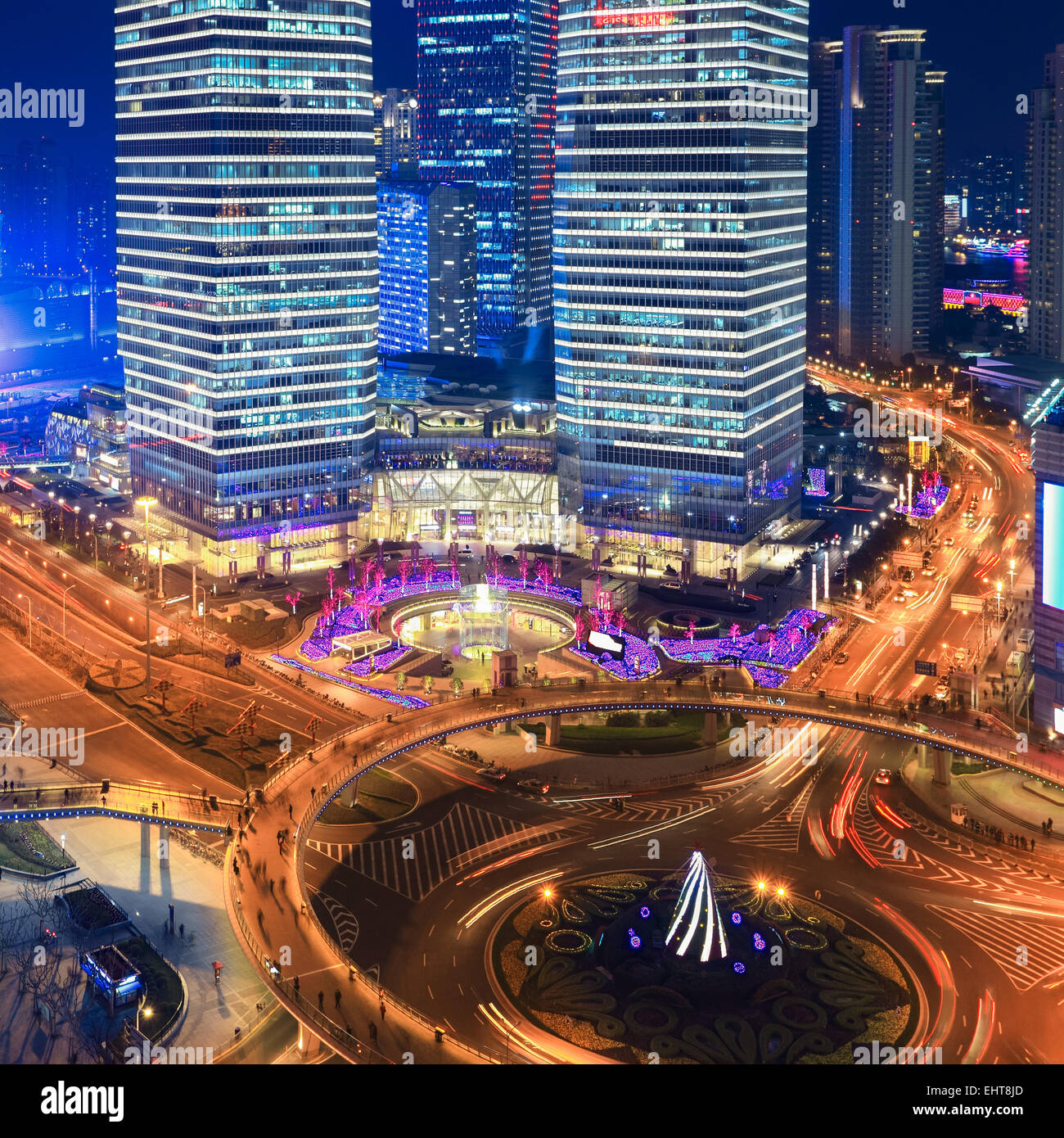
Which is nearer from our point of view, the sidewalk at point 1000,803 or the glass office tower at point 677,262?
the sidewalk at point 1000,803

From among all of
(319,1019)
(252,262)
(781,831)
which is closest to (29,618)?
(252,262)

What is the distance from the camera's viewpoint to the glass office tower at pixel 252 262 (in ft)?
489

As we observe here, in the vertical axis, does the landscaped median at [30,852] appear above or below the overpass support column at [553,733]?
below

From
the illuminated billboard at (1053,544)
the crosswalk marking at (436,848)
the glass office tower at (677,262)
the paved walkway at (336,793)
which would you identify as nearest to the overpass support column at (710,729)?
the paved walkway at (336,793)

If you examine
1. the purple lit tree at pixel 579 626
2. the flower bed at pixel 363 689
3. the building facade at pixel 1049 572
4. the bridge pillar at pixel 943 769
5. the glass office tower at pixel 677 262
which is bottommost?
the bridge pillar at pixel 943 769

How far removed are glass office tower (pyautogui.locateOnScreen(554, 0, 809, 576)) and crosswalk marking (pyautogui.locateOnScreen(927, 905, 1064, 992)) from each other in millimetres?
63003

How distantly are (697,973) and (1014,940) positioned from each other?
66.8 ft

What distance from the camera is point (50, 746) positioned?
379ft

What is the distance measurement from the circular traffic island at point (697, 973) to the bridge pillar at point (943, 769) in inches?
893

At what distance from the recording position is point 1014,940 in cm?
9044

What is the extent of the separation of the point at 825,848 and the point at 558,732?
2564 centimetres

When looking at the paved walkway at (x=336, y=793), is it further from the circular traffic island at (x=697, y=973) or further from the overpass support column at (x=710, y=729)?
the circular traffic island at (x=697, y=973)

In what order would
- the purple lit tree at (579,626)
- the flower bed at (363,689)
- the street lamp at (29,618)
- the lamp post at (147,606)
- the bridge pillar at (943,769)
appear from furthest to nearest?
the street lamp at (29,618), the purple lit tree at (579,626), the lamp post at (147,606), the flower bed at (363,689), the bridge pillar at (943,769)

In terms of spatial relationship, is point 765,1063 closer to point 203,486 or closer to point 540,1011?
point 540,1011
